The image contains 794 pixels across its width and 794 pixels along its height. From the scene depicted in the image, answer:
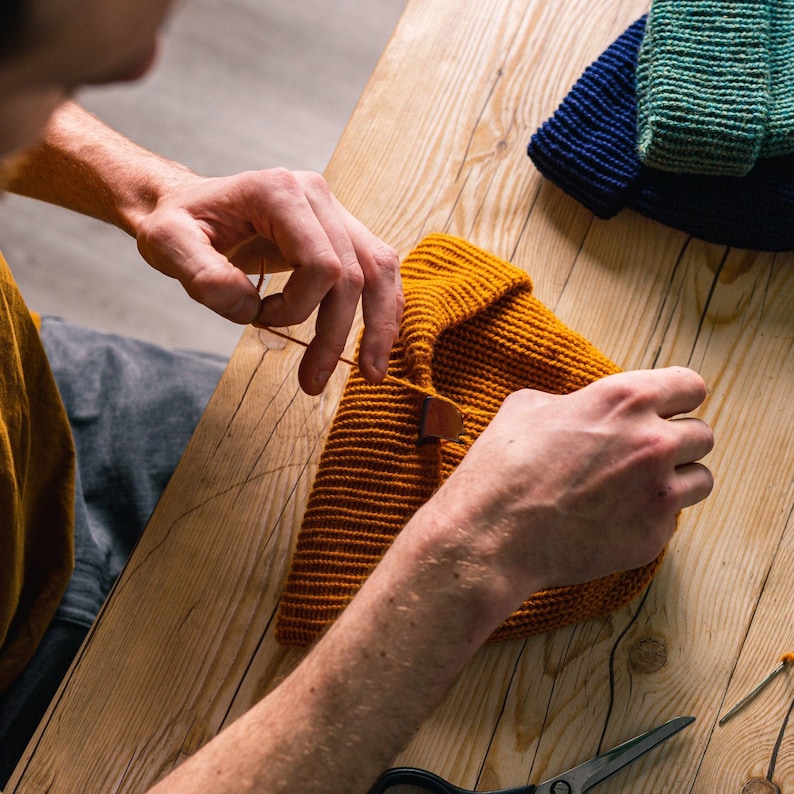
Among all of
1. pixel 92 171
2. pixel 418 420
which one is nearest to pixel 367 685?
pixel 418 420

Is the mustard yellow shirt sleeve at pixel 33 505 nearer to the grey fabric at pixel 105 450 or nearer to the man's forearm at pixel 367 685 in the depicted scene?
the grey fabric at pixel 105 450

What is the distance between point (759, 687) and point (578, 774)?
0.70 feet

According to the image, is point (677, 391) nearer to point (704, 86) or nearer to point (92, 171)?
point (704, 86)

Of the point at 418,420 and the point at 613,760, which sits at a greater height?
the point at 418,420

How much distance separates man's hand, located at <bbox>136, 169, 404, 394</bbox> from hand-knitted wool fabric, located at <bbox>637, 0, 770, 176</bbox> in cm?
36

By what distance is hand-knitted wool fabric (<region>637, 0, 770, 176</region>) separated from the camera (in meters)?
0.85

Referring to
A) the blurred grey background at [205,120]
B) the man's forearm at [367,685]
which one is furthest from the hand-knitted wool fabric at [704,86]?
the blurred grey background at [205,120]

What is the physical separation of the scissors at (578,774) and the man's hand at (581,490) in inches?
7.2

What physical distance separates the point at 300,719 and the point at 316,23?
1.87 m

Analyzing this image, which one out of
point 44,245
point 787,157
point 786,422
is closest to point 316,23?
point 44,245

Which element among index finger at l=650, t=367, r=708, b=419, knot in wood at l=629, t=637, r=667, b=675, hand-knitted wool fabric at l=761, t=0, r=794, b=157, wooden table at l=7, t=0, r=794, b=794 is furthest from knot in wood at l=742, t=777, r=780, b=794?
hand-knitted wool fabric at l=761, t=0, r=794, b=157

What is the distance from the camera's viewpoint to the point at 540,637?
0.80 meters

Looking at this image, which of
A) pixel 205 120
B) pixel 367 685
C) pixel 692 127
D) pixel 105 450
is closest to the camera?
pixel 367 685

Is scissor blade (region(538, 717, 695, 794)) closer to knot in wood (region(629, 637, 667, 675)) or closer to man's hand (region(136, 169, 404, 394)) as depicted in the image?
knot in wood (region(629, 637, 667, 675))
